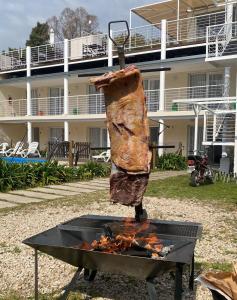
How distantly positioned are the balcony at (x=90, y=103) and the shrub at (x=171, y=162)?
358 cm

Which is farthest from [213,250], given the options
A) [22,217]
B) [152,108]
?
[152,108]

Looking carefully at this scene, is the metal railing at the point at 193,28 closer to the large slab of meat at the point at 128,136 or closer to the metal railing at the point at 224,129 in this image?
the metal railing at the point at 224,129

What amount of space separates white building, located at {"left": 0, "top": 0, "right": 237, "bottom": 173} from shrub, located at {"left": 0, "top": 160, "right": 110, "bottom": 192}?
494 centimetres

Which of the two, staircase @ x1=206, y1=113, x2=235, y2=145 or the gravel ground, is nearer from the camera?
the gravel ground

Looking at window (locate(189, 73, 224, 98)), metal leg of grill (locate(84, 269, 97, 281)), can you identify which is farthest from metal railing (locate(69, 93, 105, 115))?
metal leg of grill (locate(84, 269, 97, 281))

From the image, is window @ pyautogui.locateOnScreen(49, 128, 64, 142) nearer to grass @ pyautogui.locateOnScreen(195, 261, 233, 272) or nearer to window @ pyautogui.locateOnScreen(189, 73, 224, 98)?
window @ pyautogui.locateOnScreen(189, 73, 224, 98)

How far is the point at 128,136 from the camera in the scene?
3062 millimetres

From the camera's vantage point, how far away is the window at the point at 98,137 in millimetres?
24375

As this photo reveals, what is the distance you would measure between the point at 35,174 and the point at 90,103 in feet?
44.9

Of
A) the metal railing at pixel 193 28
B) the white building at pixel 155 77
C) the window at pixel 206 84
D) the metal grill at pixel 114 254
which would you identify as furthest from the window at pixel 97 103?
the metal grill at pixel 114 254

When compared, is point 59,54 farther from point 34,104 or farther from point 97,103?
point 97,103

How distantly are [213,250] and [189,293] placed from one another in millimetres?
1329

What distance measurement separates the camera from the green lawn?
360 inches

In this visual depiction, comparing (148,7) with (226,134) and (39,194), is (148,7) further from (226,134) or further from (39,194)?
(39,194)
